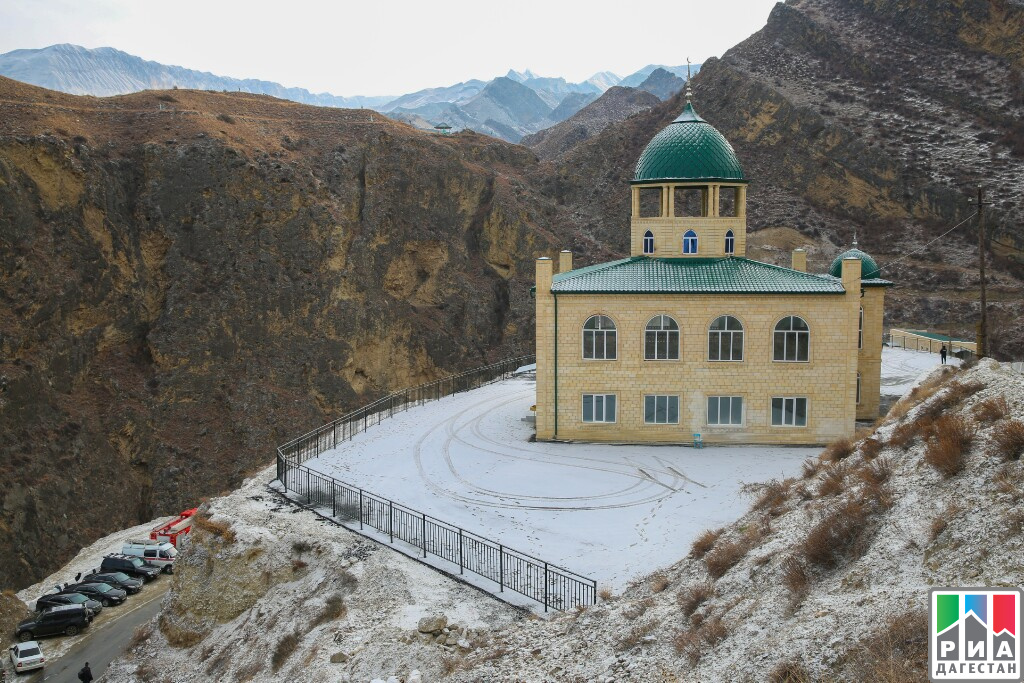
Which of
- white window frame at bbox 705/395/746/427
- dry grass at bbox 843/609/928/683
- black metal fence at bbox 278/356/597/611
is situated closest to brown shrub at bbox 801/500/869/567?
dry grass at bbox 843/609/928/683

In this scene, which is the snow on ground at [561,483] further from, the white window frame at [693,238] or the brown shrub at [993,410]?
the white window frame at [693,238]

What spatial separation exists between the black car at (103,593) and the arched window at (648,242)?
2771 cm

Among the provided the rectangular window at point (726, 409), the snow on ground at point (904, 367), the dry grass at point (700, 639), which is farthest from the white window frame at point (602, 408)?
the dry grass at point (700, 639)

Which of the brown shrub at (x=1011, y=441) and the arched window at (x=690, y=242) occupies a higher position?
the arched window at (x=690, y=242)

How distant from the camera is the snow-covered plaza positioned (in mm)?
22516

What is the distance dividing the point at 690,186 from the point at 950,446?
22.5 meters

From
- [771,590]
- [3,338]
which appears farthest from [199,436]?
[771,590]

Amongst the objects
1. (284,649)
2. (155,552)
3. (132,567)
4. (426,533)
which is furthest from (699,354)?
(155,552)

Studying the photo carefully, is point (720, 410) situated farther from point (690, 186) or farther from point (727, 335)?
point (690, 186)

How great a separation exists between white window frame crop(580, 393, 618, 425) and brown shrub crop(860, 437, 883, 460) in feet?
48.7

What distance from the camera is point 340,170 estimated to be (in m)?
74.2

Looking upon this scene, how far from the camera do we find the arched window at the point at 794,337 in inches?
1262

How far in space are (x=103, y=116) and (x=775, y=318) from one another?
5865cm

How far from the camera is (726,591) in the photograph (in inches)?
579
